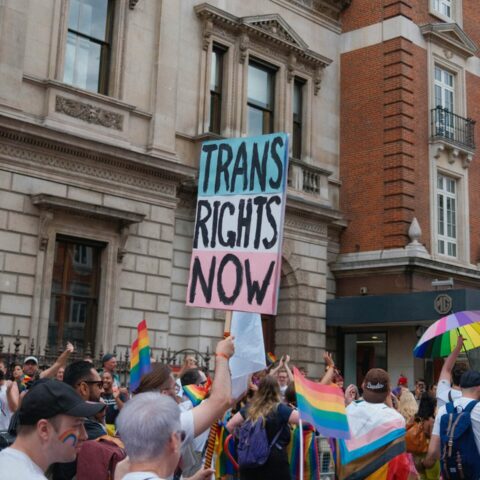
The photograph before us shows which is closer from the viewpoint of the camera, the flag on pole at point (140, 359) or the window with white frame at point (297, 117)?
the flag on pole at point (140, 359)

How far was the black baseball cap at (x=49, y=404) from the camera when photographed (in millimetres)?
3320

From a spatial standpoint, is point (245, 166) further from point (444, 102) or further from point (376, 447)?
point (444, 102)

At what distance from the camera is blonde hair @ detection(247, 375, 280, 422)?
7.33m

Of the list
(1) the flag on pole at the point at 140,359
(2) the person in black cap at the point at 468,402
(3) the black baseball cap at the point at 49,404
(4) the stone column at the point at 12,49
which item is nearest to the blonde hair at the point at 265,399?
(1) the flag on pole at the point at 140,359

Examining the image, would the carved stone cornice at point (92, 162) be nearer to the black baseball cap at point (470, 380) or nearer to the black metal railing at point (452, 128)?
the black metal railing at point (452, 128)

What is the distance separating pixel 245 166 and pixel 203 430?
2373 millimetres

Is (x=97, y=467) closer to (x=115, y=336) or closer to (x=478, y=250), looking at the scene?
(x=115, y=336)

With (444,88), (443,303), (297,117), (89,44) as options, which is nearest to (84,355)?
(89,44)

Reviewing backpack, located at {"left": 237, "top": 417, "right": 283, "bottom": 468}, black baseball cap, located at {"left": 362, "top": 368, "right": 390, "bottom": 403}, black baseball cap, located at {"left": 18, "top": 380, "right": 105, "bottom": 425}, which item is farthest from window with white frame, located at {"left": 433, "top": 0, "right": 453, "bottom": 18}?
black baseball cap, located at {"left": 18, "top": 380, "right": 105, "bottom": 425}

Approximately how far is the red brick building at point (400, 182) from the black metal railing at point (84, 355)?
552cm

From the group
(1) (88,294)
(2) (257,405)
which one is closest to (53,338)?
(1) (88,294)

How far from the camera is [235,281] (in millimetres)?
6008

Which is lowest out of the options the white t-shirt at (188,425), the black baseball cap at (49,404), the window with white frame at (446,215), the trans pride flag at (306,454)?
the trans pride flag at (306,454)

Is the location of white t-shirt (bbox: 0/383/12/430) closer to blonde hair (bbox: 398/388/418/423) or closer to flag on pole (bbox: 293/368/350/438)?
flag on pole (bbox: 293/368/350/438)
